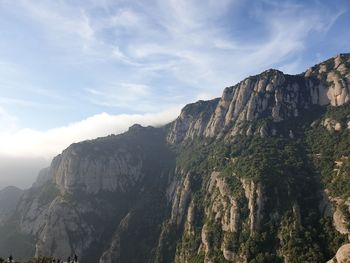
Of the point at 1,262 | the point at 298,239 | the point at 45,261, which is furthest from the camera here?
the point at 298,239

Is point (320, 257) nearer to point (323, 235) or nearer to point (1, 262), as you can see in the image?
point (323, 235)

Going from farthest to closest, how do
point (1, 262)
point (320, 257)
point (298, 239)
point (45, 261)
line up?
1. point (298, 239)
2. point (320, 257)
3. point (45, 261)
4. point (1, 262)

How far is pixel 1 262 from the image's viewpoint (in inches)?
5694

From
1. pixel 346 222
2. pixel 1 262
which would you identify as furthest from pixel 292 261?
pixel 1 262

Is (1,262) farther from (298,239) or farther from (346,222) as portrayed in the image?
(346,222)

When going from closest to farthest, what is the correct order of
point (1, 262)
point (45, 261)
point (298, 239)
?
point (1, 262) < point (45, 261) < point (298, 239)

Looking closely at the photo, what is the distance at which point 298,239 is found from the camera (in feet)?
654

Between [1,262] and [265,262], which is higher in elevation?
[1,262]

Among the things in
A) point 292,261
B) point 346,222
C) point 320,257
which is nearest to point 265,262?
point 292,261

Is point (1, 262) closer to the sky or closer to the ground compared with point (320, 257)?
closer to the sky

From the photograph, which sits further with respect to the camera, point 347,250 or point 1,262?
point 347,250

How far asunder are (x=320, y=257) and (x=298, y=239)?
14.5m

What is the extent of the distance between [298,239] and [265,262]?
60.9 feet

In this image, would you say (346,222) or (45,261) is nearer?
(45,261)
